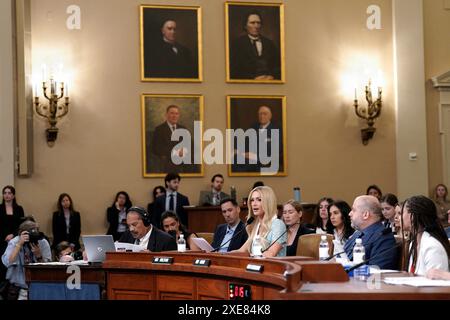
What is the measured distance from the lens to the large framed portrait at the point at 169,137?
14734 mm

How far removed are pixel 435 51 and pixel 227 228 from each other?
8205mm

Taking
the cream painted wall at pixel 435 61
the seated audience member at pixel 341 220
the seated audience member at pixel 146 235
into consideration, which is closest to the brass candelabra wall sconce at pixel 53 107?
the seated audience member at pixel 146 235

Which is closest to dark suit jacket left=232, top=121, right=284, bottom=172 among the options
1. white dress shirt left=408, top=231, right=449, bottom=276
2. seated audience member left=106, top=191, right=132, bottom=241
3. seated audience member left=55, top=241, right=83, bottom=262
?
seated audience member left=106, top=191, right=132, bottom=241

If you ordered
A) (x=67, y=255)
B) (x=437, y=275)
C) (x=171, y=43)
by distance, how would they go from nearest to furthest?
(x=437, y=275)
(x=67, y=255)
(x=171, y=43)

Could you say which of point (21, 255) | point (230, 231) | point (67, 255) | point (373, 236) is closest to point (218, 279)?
point (373, 236)

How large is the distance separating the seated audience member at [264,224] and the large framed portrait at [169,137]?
6569mm

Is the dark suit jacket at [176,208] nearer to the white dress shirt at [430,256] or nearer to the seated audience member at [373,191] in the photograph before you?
the seated audience member at [373,191]

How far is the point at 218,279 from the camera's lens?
21.1ft

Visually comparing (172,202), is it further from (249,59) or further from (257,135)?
(249,59)

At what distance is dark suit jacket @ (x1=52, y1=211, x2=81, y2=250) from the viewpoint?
45.8 feet

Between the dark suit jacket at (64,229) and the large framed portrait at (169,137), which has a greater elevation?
the large framed portrait at (169,137)

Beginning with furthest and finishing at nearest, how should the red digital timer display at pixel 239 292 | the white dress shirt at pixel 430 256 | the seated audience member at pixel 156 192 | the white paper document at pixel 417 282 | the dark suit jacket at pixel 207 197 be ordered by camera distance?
the seated audience member at pixel 156 192, the dark suit jacket at pixel 207 197, the red digital timer display at pixel 239 292, the white dress shirt at pixel 430 256, the white paper document at pixel 417 282

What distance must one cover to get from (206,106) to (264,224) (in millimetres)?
7168

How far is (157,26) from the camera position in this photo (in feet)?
48.5
